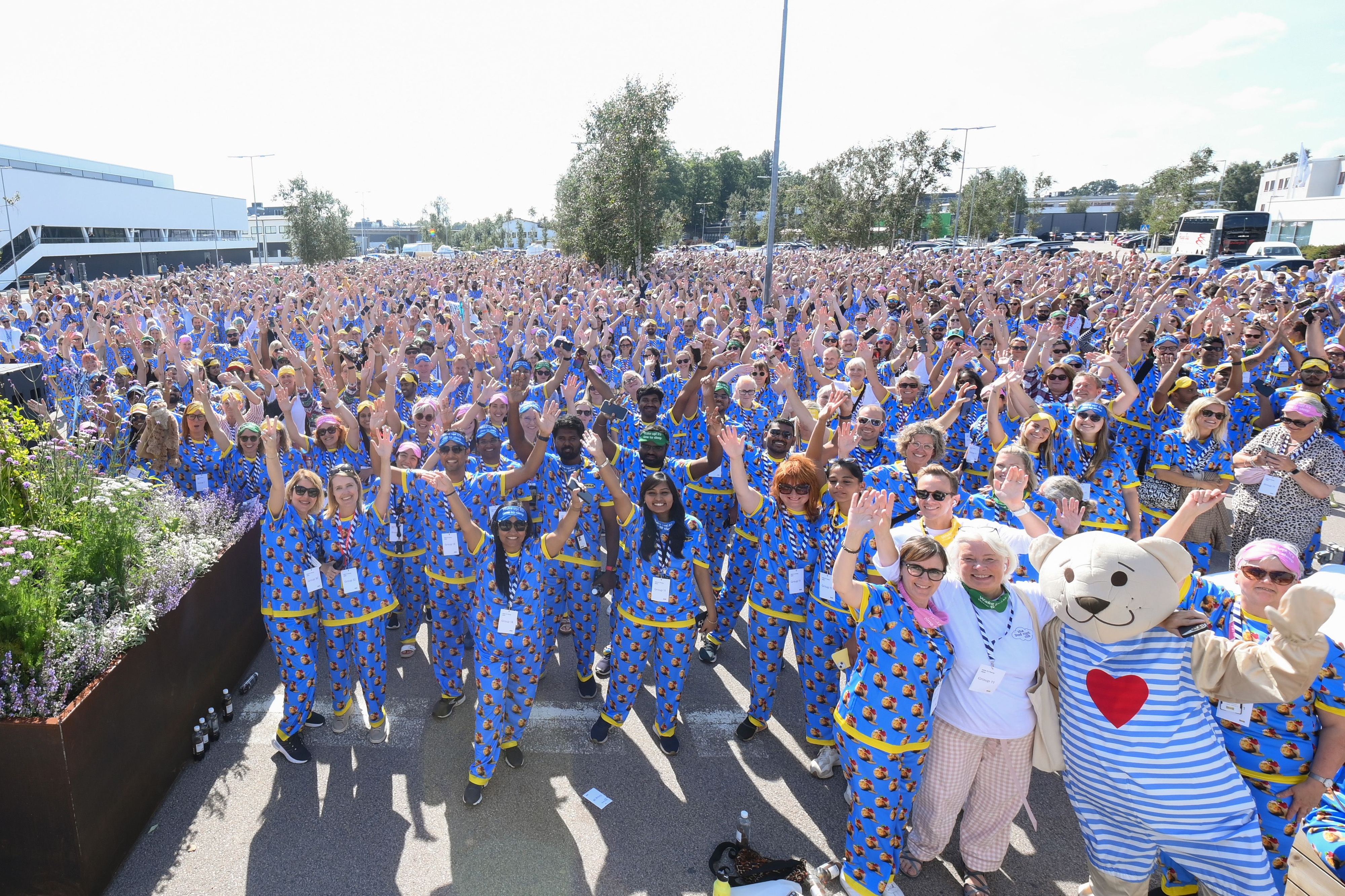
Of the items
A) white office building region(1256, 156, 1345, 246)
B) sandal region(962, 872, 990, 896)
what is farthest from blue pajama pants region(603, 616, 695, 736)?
white office building region(1256, 156, 1345, 246)

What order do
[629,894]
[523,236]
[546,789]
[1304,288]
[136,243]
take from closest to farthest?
[629,894] < [546,789] < [1304,288] < [136,243] < [523,236]

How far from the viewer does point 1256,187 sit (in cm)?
7050

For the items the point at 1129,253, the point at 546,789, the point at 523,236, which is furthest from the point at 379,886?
the point at 523,236

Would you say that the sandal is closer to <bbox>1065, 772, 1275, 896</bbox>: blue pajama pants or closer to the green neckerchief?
<bbox>1065, 772, 1275, 896</bbox>: blue pajama pants

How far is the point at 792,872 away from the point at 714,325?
330 inches

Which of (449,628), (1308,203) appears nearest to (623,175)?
(449,628)

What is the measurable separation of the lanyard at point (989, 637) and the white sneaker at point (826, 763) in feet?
4.91

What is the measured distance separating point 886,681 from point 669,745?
6.18ft

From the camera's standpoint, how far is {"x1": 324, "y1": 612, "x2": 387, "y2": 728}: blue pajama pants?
14.3 feet

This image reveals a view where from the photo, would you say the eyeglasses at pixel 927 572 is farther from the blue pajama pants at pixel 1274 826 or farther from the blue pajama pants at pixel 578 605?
the blue pajama pants at pixel 578 605

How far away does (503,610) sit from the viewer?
395cm

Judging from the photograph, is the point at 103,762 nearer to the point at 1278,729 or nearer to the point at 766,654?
the point at 766,654

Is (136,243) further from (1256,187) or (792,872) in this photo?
(1256,187)

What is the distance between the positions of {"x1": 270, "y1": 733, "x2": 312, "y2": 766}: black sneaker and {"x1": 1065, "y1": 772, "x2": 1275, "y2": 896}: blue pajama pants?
162 inches
